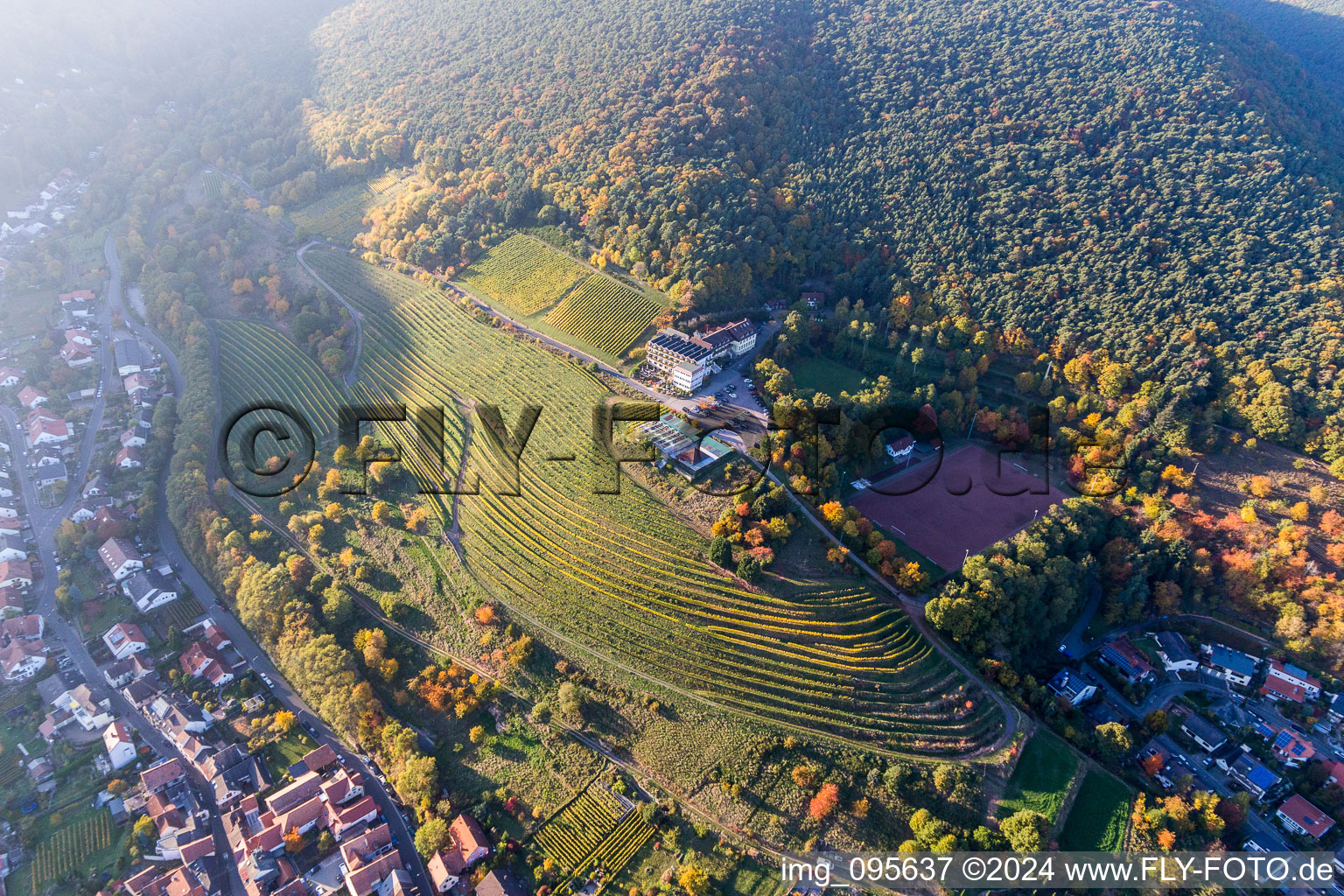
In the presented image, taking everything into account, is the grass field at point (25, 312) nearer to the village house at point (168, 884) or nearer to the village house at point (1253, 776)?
the village house at point (168, 884)

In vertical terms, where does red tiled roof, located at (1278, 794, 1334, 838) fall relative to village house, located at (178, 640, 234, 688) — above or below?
above

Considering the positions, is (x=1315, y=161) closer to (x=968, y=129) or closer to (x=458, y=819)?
(x=968, y=129)

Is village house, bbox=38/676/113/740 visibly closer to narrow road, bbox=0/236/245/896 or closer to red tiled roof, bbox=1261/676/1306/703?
narrow road, bbox=0/236/245/896

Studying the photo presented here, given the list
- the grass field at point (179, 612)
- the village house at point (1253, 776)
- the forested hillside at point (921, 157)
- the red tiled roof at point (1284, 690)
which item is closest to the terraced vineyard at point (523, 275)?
Answer: the forested hillside at point (921, 157)

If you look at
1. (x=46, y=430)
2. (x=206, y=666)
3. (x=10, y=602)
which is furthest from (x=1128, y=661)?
(x=46, y=430)

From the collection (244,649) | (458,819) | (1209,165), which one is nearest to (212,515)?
(244,649)

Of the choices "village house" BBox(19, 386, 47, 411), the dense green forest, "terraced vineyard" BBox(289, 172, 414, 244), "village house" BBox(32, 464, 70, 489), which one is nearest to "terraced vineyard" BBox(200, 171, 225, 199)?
"terraced vineyard" BBox(289, 172, 414, 244)
